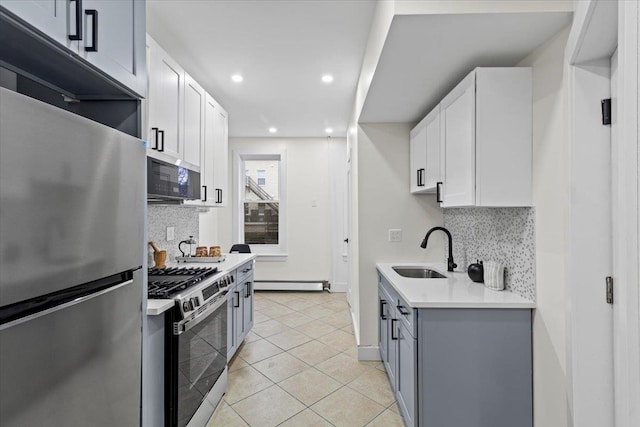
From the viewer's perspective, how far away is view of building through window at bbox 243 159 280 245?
5957 millimetres

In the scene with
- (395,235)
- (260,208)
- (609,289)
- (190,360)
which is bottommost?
(190,360)

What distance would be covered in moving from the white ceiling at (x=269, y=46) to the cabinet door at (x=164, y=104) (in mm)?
280

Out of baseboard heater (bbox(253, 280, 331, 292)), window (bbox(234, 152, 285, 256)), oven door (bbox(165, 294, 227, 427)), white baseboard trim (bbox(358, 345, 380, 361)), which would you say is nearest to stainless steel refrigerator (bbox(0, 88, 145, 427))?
oven door (bbox(165, 294, 227, 427))

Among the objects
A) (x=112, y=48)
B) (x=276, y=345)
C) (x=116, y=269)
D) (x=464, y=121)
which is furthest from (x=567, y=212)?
(x=276, y=345)

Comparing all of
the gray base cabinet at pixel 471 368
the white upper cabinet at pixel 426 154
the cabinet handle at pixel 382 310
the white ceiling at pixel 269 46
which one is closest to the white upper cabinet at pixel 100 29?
the white ceiling at pixel 269 46

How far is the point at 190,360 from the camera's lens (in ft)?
6.16

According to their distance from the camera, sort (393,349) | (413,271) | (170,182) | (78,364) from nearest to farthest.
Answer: (78,364), (170,182), (393,349), (413,271)

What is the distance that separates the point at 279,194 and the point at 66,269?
4.95 metres

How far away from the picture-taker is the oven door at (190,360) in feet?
5.66

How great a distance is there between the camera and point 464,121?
1.92m

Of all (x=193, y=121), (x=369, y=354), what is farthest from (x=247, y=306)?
(x=193, y=121)

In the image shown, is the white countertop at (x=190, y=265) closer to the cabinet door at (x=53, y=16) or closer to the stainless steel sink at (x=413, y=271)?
the cabinet door at (x=53, y=16)

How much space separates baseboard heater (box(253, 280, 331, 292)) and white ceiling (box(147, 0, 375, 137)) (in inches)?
117

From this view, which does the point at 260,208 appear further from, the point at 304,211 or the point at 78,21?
the point at 78,21
